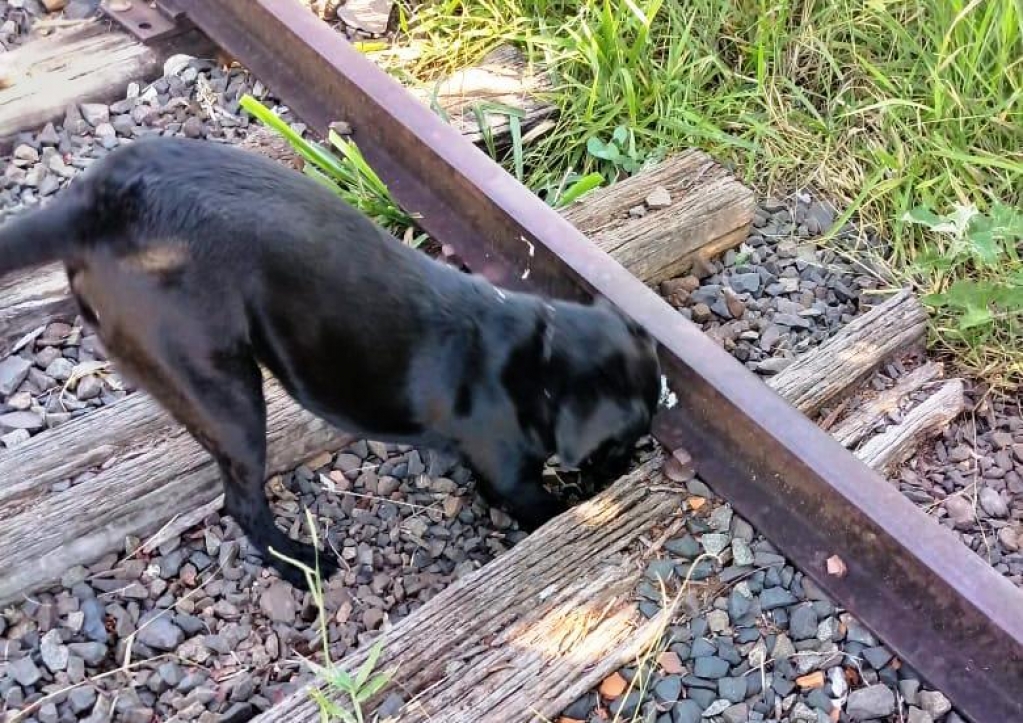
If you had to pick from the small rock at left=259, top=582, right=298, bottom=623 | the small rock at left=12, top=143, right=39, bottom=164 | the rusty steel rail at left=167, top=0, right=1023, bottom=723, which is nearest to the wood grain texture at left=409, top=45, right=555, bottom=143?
the rusty steel rail at left=167, top=0, right=1023, bottom=723

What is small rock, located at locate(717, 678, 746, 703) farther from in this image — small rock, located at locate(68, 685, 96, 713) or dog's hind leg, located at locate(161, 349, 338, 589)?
small rock, located at locate(68, 685, 96, 713)

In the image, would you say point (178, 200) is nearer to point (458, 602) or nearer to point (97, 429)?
point (97, 429)

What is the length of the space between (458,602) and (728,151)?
1.99m

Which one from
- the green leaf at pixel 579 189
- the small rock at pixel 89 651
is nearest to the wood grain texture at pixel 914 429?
the green leaf at pixel 579 189

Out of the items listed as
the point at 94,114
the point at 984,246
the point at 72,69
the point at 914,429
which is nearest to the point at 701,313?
the point at 914,429

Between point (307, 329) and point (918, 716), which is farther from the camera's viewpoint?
point (307, 329)

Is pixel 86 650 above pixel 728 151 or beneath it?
beneath

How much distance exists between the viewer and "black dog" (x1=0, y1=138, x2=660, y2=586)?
2.47 metres

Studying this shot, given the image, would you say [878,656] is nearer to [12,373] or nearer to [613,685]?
[613,685]

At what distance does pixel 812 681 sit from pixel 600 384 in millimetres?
807

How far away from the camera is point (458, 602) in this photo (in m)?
2.58

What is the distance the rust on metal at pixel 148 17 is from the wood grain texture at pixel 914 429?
2822 millimetres

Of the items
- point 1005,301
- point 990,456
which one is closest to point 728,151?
point 1005,301

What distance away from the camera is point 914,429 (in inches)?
118
